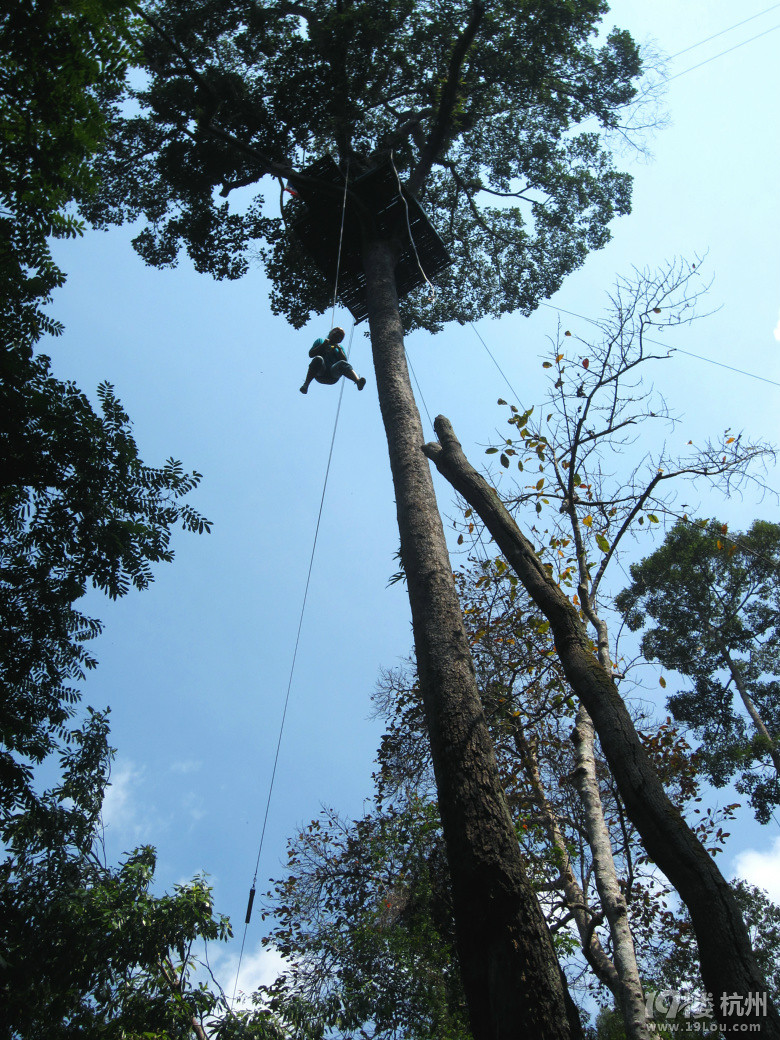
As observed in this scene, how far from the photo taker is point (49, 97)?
14.1ft

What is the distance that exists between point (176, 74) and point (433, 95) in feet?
12.1

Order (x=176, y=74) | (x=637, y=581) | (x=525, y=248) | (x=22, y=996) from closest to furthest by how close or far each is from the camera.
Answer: (x=22, y=996)
(x=176, y=74)
(x=525, y=248)
(x=637, y=581)

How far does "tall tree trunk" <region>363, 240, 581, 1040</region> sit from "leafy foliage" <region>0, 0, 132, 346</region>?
2.88 meters

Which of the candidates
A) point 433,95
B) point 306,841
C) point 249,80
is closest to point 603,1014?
point 306,841

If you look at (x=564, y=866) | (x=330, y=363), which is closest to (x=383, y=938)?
(x=564, y=866)

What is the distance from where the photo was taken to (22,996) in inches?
184

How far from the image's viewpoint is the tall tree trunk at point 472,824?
251cm

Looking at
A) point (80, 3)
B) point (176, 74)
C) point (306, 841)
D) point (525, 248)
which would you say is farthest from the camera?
point (525, 248)

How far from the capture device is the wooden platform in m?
7.99

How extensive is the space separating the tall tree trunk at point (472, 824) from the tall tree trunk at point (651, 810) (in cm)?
51

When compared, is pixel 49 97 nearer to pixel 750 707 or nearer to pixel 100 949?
pixel 100 949

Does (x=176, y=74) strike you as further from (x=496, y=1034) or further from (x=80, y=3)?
(x=496, y=1034)

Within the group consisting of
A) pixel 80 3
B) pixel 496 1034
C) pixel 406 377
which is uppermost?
pixel 80 3

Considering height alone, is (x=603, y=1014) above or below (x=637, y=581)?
below
